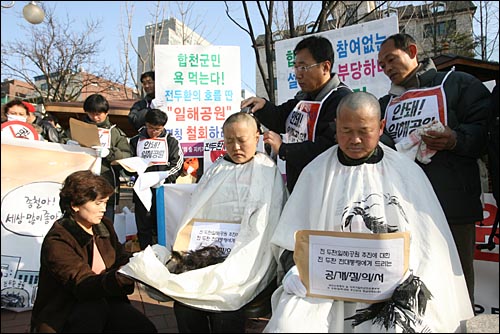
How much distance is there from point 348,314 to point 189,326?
891 mm

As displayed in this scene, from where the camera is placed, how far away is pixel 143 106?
5656 mm

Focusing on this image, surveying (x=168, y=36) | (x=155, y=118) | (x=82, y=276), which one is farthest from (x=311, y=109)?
(x=168, y=36)

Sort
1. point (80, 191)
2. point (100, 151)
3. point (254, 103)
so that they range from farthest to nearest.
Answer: point (100, 151), point (254, 103), point (80, 191)

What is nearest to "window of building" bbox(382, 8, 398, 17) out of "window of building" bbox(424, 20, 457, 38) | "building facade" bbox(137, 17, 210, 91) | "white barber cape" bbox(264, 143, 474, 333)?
"window of building" bbox(424, 20, 457, 38)

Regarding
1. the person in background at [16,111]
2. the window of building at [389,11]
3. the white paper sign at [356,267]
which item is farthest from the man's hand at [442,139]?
the window of building at [389,11]

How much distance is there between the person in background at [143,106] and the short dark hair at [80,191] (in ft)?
9.05

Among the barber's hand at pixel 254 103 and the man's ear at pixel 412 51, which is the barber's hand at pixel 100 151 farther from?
the man's ear at pixel 412 51

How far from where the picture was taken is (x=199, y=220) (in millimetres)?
2812

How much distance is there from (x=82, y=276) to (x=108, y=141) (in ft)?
7.71

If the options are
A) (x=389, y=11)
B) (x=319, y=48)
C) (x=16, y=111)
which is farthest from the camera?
(x=389, y=11)

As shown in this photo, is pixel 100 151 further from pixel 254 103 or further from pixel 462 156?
pixel 462 156

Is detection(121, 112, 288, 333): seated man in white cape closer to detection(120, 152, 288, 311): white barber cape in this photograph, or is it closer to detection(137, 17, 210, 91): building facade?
detection(120, 152, 288, 311): white barber cape

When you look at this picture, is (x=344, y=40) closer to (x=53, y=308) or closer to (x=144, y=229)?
(x=144, y=229)

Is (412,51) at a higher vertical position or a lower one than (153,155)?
higher
